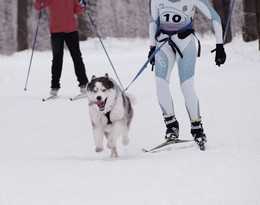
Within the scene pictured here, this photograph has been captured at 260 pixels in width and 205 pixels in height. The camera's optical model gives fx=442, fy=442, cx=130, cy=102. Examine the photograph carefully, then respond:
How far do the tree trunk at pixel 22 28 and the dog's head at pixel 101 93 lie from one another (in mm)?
20194

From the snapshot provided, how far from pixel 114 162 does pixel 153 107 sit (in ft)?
12.1

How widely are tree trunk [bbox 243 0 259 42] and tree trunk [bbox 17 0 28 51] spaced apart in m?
13.7

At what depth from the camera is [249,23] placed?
14133mm

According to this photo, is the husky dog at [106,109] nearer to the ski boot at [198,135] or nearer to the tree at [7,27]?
the ski boot at [198,135]

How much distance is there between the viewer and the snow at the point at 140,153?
3.37m

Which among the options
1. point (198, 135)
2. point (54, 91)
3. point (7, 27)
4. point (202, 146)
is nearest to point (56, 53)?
point (54, 91)

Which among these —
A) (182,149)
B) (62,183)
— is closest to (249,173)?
(182,149)

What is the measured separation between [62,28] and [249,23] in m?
7.55

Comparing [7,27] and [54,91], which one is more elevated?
[54,91]

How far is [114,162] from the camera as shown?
14.3ft

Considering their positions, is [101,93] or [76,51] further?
[76,51]

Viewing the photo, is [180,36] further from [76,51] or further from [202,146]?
[76,51]

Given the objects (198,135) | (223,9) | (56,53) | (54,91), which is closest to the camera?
(198,135)

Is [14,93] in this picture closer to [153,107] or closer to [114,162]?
[153,107]
